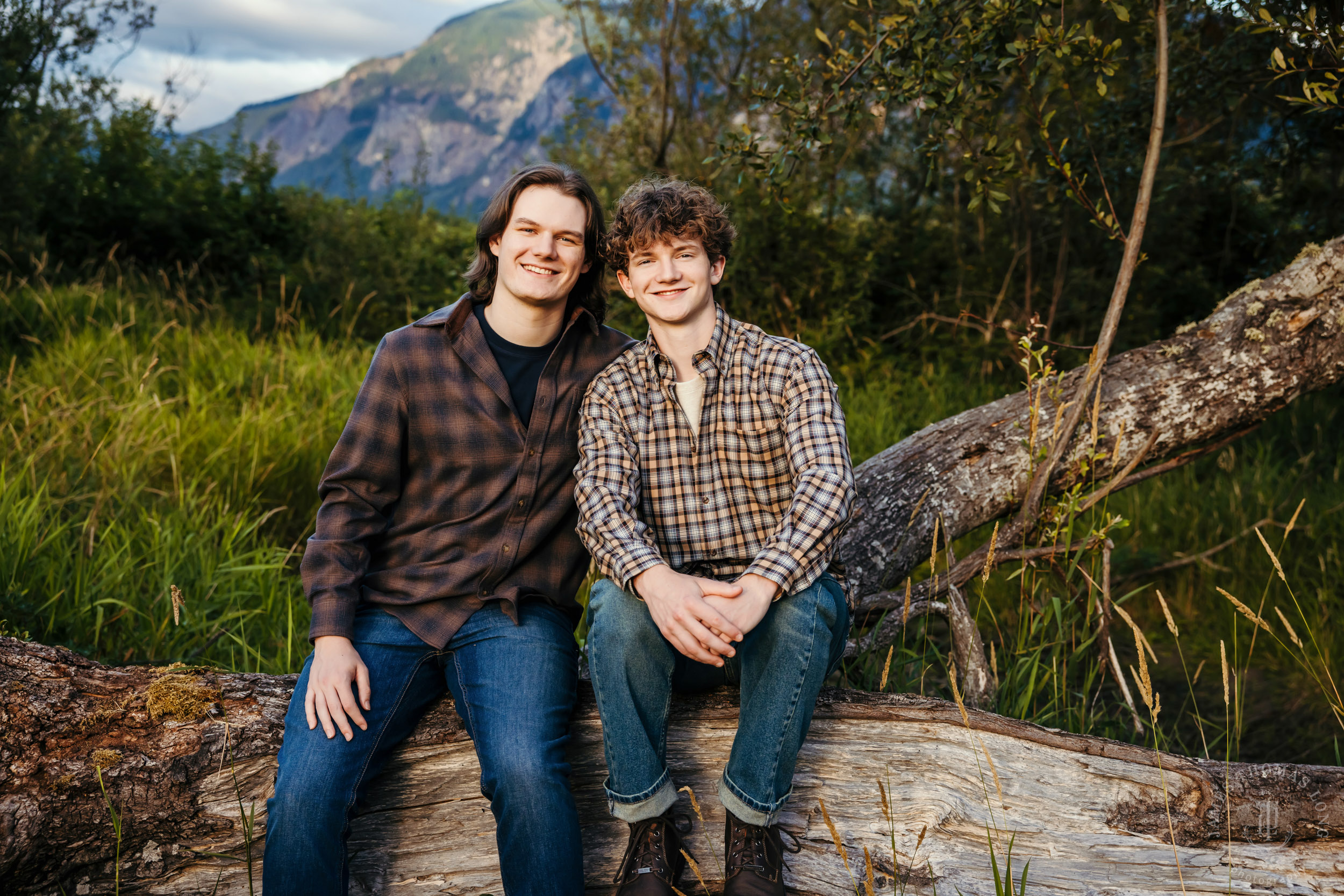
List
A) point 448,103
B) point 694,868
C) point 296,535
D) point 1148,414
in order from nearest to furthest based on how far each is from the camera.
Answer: point 694,868 → point 1148,414 → point 296,535 → point 448,103

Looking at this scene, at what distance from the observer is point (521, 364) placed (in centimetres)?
227

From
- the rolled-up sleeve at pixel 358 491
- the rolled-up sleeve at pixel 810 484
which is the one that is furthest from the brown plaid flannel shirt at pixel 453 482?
the rolled-up sleeve at pixel 810 484

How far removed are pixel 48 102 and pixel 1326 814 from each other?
10033 millimetres

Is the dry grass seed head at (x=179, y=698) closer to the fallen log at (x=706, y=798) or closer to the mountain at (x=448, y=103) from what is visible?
the fallen log at (x=706, y=798)

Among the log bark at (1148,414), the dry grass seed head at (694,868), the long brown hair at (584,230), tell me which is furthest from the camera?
the log bark at (1148,414)

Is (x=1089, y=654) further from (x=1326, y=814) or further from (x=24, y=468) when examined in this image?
(x=24, y=468)

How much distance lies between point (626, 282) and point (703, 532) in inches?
27.4

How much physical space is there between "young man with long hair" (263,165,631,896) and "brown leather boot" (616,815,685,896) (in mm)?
110

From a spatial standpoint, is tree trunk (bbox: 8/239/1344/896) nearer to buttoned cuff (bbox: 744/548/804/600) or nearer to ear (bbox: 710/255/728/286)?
buttoned cuff (bbox: 744/548/804/600)

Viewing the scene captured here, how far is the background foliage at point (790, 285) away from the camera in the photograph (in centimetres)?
283

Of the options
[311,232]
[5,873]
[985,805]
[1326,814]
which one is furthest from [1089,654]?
[311,232]

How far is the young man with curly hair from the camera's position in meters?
1.77

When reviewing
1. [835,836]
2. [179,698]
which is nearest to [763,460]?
[835,836]

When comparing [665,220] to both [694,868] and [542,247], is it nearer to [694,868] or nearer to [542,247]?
[542,247]
